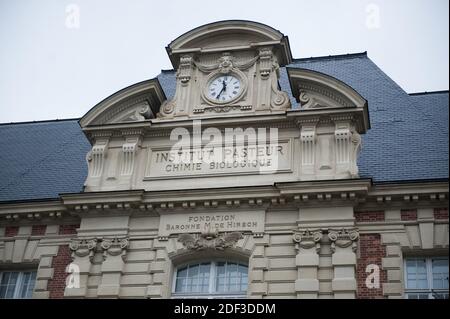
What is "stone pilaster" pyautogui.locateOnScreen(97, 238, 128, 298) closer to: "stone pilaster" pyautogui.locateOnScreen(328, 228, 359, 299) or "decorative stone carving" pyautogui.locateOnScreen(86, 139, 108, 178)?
"decorative stone carving" pyautogui.locateOnScreen(86, 139, 108, 178)

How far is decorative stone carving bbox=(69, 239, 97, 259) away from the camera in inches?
592

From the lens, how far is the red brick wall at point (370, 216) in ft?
46.5

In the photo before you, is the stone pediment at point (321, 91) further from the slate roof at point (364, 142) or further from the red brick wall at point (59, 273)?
the red brick wall at point (59, 273)

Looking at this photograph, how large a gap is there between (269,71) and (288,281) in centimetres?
505

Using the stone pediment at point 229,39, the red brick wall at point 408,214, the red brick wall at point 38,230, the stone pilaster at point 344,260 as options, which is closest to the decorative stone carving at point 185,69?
the stone pediment at point 229,39

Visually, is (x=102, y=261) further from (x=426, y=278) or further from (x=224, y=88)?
(x=426, y=278)

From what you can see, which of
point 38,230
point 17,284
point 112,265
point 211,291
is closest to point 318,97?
point 211,291

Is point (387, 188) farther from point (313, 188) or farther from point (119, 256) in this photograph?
point (119, 256)

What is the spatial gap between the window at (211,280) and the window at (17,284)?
11.2 ft

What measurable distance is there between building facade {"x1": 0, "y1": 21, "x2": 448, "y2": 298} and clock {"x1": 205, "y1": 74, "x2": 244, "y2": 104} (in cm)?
3

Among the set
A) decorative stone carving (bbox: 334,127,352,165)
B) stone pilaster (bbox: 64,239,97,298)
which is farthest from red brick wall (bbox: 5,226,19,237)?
decorative stone carving (bbox: 334,127,352,165)

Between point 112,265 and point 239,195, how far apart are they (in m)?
3.01
